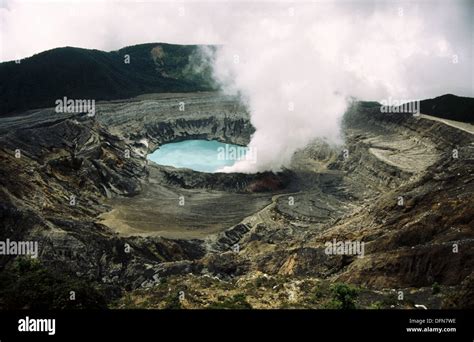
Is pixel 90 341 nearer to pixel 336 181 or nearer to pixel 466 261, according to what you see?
pixel 466 261

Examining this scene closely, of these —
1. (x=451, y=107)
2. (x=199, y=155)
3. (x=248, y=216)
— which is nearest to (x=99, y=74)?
(x=199, y=155)

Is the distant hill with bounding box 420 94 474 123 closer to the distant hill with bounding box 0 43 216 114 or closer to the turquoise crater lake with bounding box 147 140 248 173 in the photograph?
the turquoise crater lake with bounding box 147 140 248 173

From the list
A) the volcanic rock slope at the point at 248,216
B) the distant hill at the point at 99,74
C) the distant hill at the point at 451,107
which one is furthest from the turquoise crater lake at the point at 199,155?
the distant hill at the point at 451,107

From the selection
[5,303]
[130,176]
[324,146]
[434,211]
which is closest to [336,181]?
[324,146]

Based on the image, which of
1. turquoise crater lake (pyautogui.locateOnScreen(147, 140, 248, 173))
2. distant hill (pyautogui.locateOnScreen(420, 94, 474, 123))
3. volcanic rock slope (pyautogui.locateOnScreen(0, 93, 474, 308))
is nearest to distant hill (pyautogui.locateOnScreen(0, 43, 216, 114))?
volcanic rock slope (pyautogui.locateOnScreen(0, 93, 474, 308))

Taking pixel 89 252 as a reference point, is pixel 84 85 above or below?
above

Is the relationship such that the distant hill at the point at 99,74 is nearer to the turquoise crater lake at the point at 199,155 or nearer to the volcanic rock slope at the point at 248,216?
the volcanic rock slope at the point at 248,216

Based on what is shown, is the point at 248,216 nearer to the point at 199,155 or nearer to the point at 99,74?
the point at 199,155
